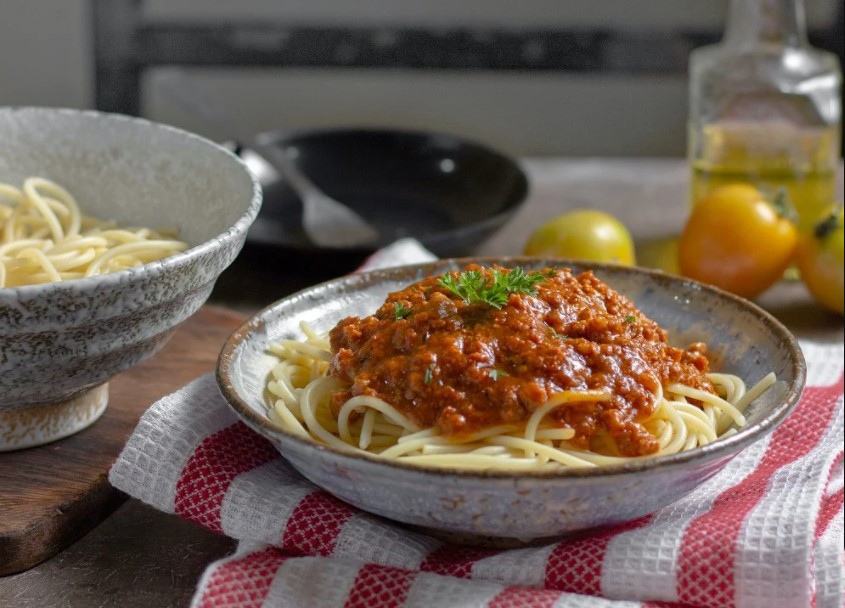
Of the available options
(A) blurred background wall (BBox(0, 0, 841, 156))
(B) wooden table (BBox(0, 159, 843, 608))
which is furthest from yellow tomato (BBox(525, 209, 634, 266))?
(A) blurred background wall (BBox(0, 0, 841, 156))

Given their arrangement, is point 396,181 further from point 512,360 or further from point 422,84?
point 512,360

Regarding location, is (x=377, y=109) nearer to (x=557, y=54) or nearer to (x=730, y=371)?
(x=557, y=54)

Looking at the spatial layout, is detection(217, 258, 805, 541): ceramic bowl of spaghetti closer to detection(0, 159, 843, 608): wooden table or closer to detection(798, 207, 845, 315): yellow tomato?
detection(0, 159, 843, 608): wooden table

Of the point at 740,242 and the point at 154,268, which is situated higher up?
the point at 154,268

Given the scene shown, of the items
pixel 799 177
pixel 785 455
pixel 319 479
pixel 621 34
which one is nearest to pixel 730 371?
pixel 785 455

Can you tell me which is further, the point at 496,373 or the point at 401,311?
the point at 401,311

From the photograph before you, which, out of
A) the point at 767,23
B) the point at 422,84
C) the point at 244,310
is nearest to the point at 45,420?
the point at 244,310

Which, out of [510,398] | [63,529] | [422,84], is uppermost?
[510,398]
